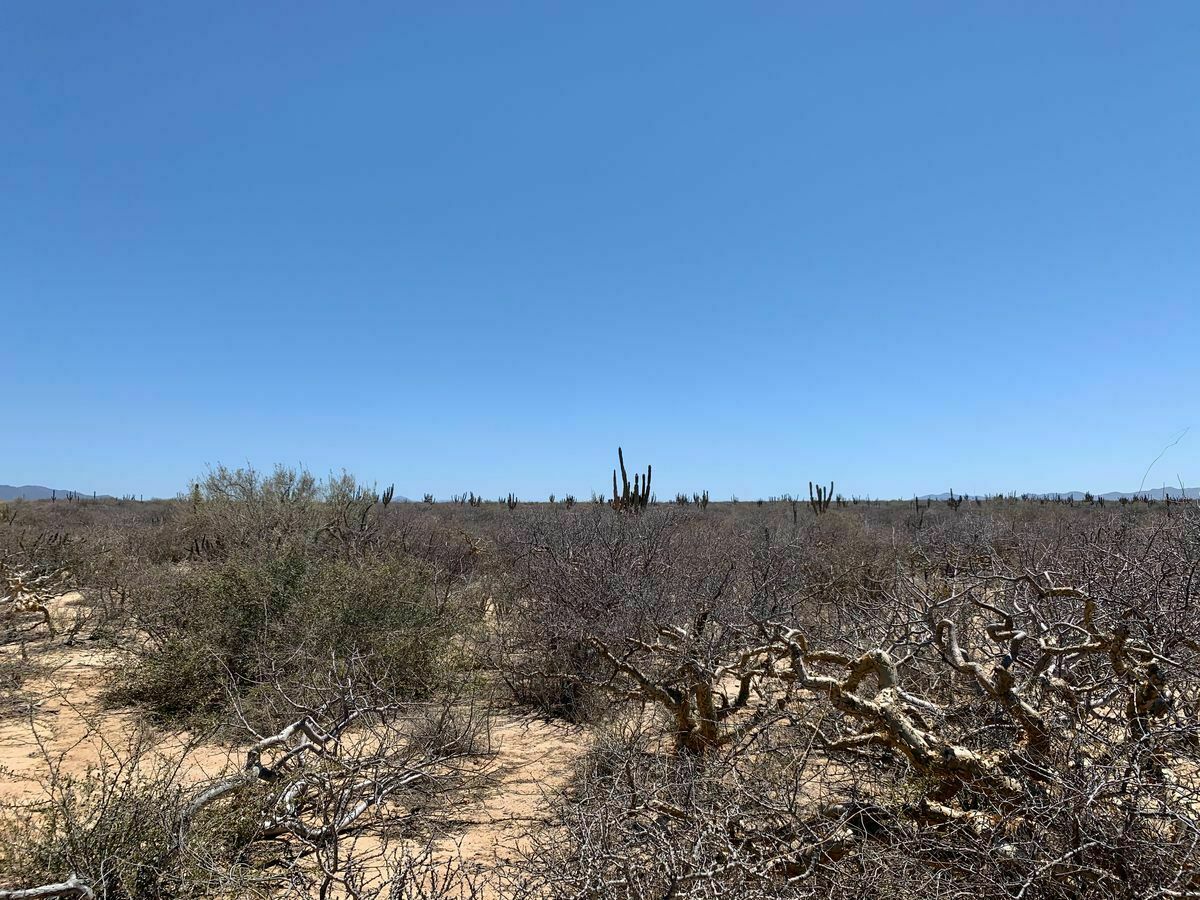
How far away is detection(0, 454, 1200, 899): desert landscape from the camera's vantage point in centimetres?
276

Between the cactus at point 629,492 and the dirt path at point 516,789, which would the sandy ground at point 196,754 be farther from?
the cactus at point 629,492

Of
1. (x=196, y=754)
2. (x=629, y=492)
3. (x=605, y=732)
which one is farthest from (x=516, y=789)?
(x=629, y=492)

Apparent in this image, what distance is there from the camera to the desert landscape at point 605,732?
2.76 metres

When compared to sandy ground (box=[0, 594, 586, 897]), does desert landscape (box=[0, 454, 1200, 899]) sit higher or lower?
higher

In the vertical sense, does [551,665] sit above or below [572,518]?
below

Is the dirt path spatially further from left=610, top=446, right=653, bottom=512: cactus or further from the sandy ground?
left=610, top=446, right=653, bottom=512: cactus

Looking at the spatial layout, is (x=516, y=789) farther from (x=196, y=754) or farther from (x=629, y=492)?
(x=629, y=492)

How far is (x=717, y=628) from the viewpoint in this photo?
21.6 feet

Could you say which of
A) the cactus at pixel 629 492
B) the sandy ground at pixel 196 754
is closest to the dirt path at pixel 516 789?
the sandy ground at pixel 196 754

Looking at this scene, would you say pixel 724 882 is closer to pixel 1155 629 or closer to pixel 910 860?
pixel 910 860

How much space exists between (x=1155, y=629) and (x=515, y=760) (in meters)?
4.69

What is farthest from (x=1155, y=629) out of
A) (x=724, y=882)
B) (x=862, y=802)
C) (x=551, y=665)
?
(x=551, y=665)

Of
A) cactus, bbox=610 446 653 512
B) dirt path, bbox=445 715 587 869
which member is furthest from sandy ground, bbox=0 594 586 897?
cactus, bbox=610 446 653 512

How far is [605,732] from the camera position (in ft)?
18.3
